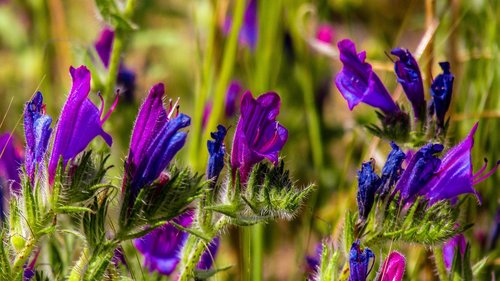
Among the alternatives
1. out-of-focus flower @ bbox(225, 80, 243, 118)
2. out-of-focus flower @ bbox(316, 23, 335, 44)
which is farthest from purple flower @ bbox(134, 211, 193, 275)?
out-of-focus flower @ bbox(316, 23, 335, 44)

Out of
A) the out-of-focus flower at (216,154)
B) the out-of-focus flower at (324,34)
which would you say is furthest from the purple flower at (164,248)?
the out-of-focus flower at (324,34)

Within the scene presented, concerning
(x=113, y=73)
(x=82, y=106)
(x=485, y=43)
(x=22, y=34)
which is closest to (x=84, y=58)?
(x=113, y=73)

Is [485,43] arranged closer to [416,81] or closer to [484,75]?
[484,75]

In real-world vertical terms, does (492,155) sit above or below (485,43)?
below

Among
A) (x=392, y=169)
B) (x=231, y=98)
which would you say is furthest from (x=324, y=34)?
(x=392, y=169)

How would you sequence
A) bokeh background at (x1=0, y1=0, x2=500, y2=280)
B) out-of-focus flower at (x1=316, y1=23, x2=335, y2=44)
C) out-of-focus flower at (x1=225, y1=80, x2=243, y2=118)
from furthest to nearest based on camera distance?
out-of-focus flower at (x1=316, y1=23, x2=335, y2=44)
out-of-focus flower at (x1=225, y1=80, x2=243, y2=118)
bokeh background at (x1=0, y1=0, x2=500, y2=280)

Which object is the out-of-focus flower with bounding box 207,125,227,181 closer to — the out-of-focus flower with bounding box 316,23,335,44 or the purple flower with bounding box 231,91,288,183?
the purple flower with bounding box 231,91,288,183
